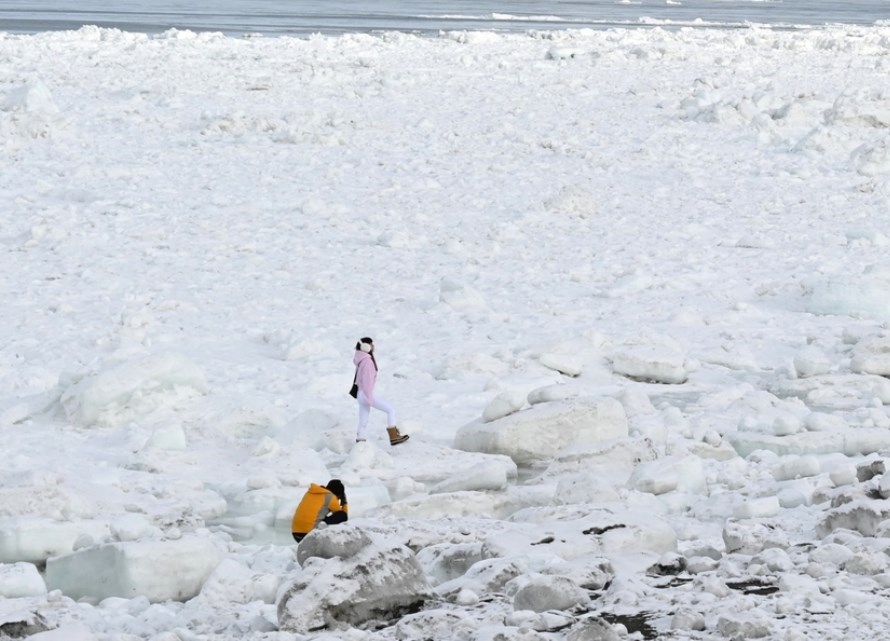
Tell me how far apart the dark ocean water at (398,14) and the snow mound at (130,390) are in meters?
27.7

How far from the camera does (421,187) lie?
1542cm

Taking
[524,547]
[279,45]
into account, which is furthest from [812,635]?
[279,45]

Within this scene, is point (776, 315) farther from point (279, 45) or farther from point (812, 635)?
point (279, 45)

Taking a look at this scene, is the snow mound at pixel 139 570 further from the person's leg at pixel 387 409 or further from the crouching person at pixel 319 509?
the person's leg at pixel 387 409

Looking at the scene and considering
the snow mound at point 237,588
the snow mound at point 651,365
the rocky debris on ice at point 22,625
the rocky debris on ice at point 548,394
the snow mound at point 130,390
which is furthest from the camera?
the snow mound at point 651,365

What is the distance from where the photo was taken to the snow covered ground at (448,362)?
5.29 meters

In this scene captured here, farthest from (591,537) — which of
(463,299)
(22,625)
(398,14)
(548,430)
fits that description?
(398,14)

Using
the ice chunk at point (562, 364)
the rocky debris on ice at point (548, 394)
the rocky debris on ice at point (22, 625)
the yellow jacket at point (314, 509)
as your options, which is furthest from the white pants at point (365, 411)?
the rocky debris on ice at point (22, 625)

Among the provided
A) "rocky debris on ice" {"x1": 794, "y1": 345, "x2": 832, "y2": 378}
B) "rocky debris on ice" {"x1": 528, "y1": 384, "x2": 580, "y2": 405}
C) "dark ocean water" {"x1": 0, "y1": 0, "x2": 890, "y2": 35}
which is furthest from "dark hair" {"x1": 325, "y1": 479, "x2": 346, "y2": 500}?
"dark ocean water" {"x1": 0, "y1": 0, "x2": 890, "y2": 35}

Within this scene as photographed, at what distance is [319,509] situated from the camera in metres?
6.25

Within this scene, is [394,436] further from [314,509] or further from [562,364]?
[562,364]

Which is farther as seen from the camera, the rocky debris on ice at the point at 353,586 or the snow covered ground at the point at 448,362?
the snow covered ground at the point at 448,362

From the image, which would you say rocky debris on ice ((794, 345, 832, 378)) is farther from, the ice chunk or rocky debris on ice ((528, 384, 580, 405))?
rocky debris on ice ((528, 384, 580, 405))

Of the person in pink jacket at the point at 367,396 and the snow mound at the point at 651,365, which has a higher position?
the snow mound at the point at 651,365
